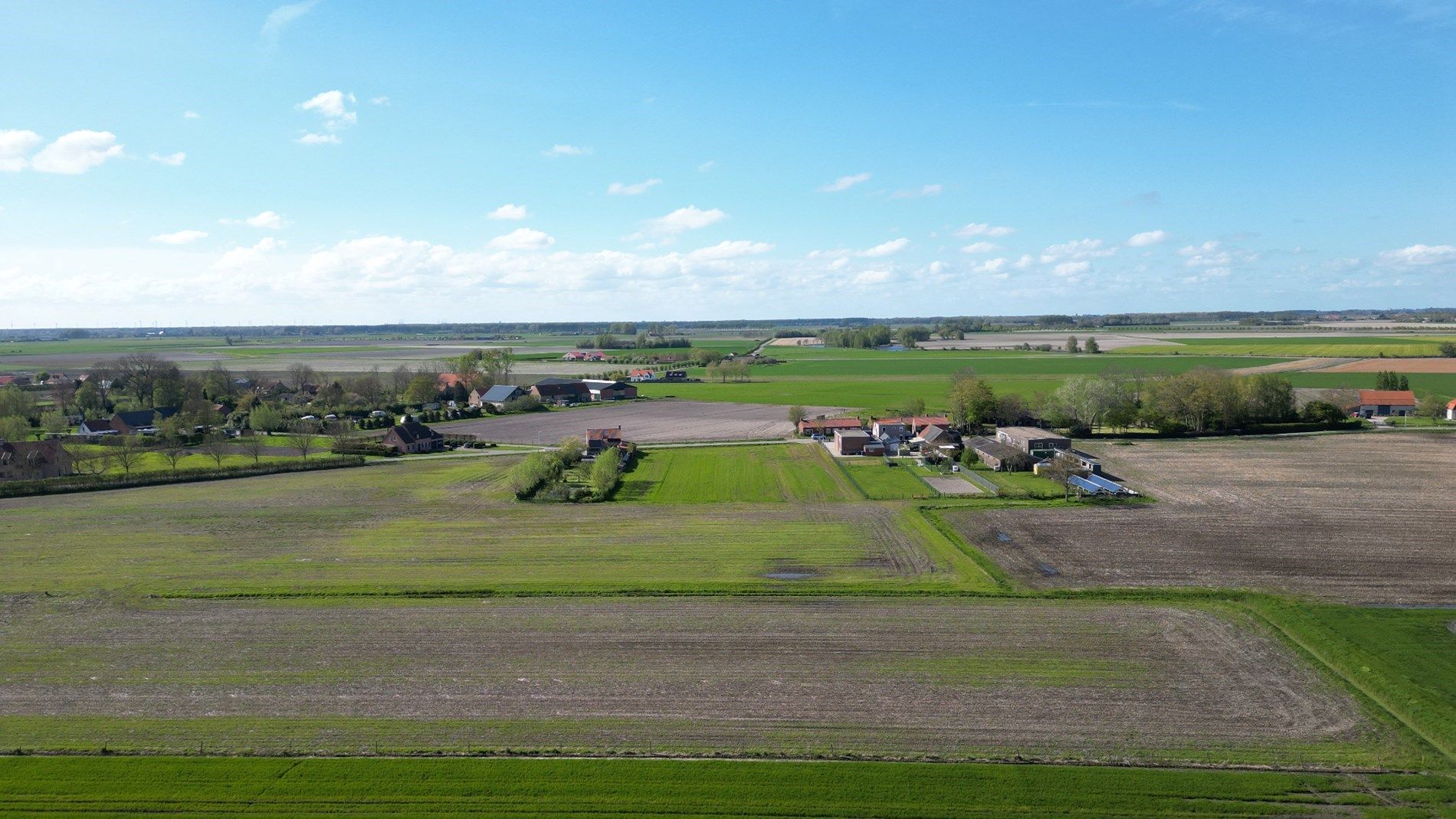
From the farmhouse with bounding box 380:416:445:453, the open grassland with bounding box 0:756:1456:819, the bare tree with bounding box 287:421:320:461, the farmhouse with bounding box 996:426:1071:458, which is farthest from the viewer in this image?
the farmhouse with bounding box 380:416:445:453

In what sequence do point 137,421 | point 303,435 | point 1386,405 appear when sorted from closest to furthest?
1. point 303,435
2. point 1386,405
3. point 137,421

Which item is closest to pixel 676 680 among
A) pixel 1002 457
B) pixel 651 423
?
pixel 1002 457

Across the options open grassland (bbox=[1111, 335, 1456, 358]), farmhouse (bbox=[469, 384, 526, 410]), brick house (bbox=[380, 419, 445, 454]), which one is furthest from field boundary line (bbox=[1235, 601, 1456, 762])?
open grassland (bbox=[1111, 335, 1456, 358])

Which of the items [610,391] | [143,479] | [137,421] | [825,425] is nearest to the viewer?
[143,479]

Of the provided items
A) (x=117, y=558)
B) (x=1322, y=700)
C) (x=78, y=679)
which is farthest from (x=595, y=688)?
(x=117, y=558)

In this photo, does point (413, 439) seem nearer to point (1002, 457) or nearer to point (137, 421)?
point (137, 421)

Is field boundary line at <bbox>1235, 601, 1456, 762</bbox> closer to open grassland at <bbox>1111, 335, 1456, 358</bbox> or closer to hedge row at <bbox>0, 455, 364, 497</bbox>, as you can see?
hedge row at <bbox>0, 455, 364, 497</bbox>
